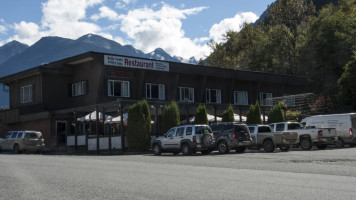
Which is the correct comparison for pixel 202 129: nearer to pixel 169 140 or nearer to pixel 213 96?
pixel 169 140

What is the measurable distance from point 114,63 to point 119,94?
10.6ft

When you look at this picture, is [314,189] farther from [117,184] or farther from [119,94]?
[119,94]

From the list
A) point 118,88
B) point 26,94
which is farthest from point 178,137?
point 26,94

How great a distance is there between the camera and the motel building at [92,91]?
35.0 metres

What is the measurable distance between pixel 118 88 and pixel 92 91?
2.29m

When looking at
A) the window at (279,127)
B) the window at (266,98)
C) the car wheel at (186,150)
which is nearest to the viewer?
the car wheel at (186,150)

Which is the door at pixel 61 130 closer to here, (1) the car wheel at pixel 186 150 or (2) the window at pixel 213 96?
(2) the window at pixel 213 96

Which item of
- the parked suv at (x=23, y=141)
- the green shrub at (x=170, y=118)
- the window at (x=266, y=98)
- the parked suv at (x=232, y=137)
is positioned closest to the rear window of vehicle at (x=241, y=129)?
A: the parked suv at (x=232, y=137)

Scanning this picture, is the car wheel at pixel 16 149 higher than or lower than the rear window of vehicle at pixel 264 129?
lower

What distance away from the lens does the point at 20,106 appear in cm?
4056

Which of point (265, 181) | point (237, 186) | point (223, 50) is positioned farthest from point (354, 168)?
point (223, 50)

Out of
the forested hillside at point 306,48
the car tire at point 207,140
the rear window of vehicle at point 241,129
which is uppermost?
the forested hillside at point 306,48

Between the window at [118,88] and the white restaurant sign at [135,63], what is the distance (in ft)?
6.46

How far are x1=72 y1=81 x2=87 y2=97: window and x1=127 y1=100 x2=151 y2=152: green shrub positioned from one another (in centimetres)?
1018
